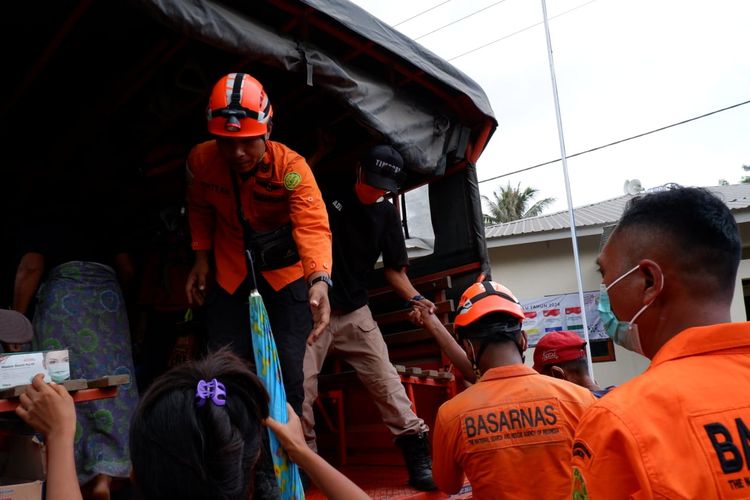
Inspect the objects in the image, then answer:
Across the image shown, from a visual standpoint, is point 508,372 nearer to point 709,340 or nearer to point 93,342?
point 709,340

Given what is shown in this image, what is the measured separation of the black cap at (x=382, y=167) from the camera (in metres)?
3.79

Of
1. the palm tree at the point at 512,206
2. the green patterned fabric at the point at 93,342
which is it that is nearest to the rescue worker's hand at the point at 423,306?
the green patterned fabric at the point at 93,342

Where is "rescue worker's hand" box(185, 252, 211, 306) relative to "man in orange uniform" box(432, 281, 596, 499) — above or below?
above

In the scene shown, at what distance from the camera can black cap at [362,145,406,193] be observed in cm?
379

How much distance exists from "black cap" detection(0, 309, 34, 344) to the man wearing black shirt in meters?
1.62

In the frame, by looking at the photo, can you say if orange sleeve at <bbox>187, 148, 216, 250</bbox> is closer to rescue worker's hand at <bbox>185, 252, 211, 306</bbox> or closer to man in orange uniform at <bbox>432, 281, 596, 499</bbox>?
rescue worker's hand at <bbox>185, 252, 211, 306</bbox>

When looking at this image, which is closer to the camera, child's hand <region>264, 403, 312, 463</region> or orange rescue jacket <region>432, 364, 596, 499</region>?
child's hand <region>264, 403, 312, 463</region>

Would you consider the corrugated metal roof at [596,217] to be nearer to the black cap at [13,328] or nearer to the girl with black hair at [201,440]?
the black cap at [13,328]

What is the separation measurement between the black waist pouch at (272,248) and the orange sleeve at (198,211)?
0.32 m

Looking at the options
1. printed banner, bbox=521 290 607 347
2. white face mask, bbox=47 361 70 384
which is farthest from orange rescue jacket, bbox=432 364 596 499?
printed banner, bbox=521 290 607 347

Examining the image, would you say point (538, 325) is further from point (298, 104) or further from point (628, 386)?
point (628, 386)

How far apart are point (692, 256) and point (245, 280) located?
2.25 metres

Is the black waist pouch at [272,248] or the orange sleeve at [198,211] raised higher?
the orange sleeve at [198,211]

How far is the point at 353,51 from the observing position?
12.1 ft
